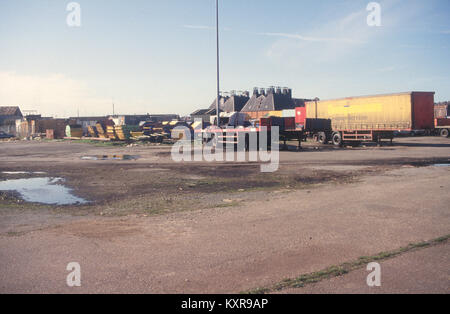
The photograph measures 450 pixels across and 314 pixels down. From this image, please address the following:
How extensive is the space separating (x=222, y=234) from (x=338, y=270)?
2.14m

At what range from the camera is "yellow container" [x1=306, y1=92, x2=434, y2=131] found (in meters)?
24.7

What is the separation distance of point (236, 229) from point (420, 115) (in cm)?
2314

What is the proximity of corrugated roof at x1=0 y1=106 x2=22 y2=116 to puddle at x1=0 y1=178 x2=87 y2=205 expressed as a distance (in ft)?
283

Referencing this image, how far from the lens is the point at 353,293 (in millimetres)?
3914

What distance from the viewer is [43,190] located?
10.7m

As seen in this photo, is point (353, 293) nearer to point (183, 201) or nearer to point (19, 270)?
point (19, 270)

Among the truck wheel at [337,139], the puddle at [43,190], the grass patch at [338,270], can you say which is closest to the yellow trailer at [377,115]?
the truck wheel at [337,139]

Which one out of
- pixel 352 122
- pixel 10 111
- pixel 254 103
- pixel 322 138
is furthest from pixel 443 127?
pixel 10 111

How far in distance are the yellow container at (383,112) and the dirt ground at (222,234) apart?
48.3ft

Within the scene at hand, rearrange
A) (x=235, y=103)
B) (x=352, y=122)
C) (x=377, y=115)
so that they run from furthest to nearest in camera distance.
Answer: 1. (x=235, y=103)
2. (x=352, y=122)
3. (x=377, y=115)

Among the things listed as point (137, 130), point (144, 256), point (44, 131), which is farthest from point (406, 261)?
point (44, 131)
